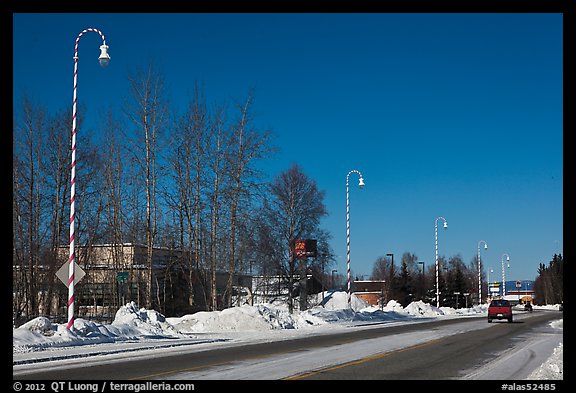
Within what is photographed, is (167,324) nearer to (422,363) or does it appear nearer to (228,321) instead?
(228,321)

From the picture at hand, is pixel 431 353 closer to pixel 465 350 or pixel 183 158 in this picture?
pixel 465 350

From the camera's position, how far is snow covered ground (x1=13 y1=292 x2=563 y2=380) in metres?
19.2

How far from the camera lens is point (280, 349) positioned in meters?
23.2

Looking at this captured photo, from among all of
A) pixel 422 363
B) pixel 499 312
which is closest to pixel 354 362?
pixel 422 363

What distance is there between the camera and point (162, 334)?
31.1m

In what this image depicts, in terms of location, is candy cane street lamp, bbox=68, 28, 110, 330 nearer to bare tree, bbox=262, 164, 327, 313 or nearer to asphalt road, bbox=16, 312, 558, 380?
asphalt road, bbox=16, 312, 558, 380

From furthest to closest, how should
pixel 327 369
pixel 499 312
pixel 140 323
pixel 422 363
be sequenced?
pixel 499 312
pixel 140 323
pixel 422 363
pixel 327 369

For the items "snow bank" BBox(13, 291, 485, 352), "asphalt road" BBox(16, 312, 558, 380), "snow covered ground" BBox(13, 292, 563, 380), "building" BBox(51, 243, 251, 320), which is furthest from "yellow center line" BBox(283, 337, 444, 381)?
"building" BBox(51, 243, 251, 320)

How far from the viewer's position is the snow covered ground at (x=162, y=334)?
63.1ft
